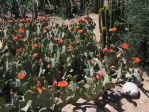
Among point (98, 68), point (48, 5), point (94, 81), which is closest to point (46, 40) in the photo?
point (98, 68)

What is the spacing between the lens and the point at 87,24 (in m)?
6.24

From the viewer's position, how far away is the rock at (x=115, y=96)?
4594 mm

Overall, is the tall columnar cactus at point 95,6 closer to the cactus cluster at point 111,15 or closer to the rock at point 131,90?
the cactus cluster at point 111,15

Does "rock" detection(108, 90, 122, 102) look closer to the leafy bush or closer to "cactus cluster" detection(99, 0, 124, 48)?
the leafy bush

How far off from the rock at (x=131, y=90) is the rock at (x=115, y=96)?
0.14 meters

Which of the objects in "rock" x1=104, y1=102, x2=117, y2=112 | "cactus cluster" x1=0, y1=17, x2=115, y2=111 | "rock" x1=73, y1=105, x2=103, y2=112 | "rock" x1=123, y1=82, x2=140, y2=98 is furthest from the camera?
"rock" x1=123, y1=82, x2=140, y2=98

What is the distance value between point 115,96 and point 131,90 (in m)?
0.27

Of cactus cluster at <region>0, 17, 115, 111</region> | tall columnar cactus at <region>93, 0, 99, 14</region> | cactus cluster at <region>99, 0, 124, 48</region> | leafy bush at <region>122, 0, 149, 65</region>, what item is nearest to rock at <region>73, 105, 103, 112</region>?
cactus cluster at <region>0, 17, 115, 111</region>

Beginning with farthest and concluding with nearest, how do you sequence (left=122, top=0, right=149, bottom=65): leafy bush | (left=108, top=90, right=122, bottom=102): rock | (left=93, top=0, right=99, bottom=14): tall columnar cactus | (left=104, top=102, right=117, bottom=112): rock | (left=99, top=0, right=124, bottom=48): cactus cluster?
1. (left=93, top=0, right=99, bottom=14): tall columnar cactus
2. (left=99, top=0, right=124, bottom=48): cactus cluster
3. (left=122, top=0, right=149, bottom=65): leafy bush
4. (left=108, top=90, right=122, bottom=102): rock
5. (left=104, top=102, right=117, bottom=112): rock

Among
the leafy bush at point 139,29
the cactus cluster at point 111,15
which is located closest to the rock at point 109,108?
the leafy bush at point 139,29

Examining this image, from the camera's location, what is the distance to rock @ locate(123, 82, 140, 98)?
15.5ft

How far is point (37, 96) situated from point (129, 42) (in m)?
2.27

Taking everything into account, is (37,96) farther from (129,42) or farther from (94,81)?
(129,42)

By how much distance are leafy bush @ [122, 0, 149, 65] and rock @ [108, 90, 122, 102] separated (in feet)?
3.29
